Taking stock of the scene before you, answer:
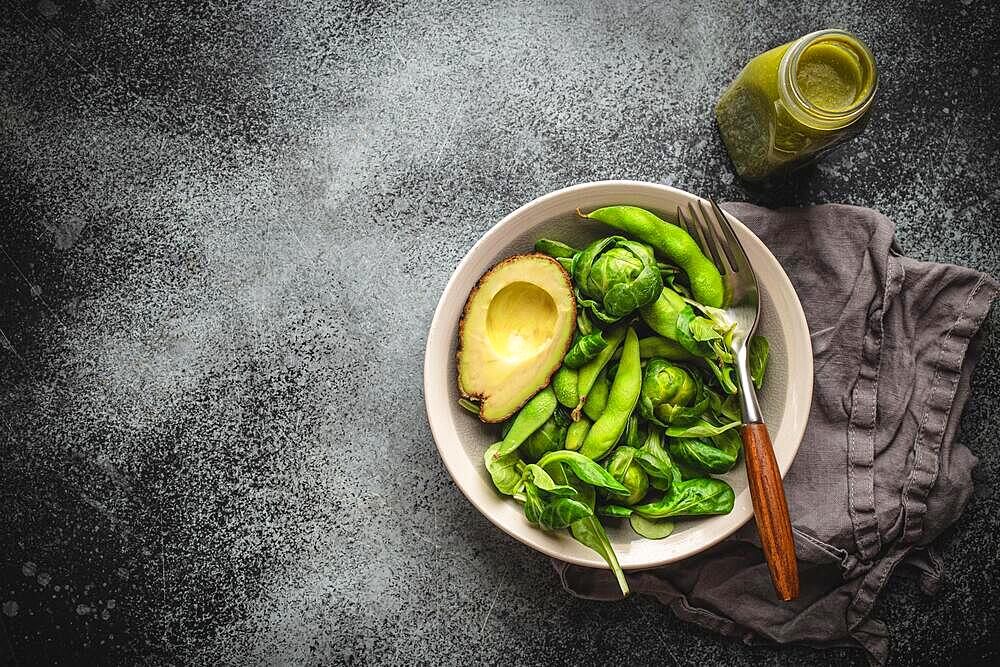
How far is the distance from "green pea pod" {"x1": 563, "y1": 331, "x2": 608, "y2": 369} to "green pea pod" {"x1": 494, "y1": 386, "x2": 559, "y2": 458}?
2.0 inches

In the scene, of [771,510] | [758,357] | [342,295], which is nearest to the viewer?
[771,510]

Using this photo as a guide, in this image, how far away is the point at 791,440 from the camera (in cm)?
97

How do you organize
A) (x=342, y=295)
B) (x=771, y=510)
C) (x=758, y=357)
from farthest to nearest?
(x=342, y=295) < (x=758, y=357) < (x=771, y=510)

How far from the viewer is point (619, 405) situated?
0.97 metres

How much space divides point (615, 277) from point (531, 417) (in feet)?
0.74

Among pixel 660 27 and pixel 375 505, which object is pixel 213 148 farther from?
pixel 660 27

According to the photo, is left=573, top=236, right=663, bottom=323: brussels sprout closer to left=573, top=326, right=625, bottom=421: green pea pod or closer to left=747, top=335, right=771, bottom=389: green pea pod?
left=573, top=326, right=625, bottom=421: green pea pod

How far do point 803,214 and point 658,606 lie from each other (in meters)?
0.68

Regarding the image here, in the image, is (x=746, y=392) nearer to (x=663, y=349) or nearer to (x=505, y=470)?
(x=663, y=349)

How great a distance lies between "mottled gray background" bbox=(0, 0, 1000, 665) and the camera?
114cm

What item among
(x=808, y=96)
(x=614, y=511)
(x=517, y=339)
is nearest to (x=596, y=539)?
(x=614, y=511)

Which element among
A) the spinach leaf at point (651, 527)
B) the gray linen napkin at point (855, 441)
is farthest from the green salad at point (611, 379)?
the gray linen napkin at point (855, 441)

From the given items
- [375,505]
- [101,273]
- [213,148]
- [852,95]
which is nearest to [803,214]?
[852,95]

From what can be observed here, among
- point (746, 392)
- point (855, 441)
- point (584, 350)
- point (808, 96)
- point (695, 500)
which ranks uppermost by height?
point (808, 96)
